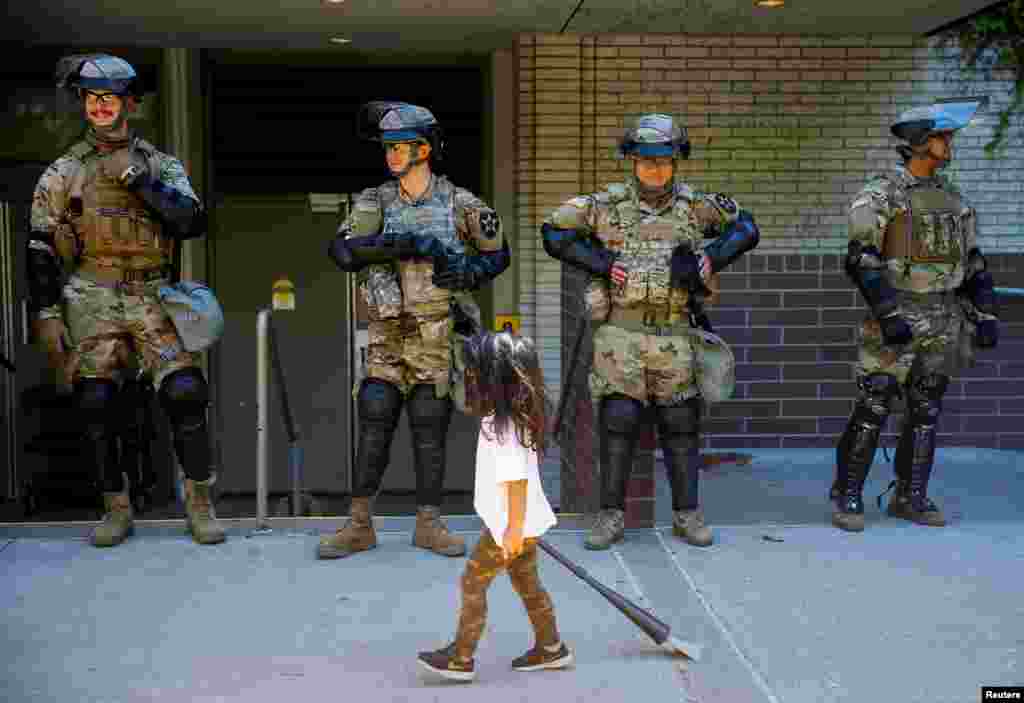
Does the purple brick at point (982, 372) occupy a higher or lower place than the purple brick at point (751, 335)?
lower

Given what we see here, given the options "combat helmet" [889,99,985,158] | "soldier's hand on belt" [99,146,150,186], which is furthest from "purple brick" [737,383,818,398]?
"soldier's hand on belt" [99,146,150,186]

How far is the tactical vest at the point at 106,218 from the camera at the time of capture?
610cm

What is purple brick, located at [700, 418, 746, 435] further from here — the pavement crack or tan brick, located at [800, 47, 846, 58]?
the pavement crack

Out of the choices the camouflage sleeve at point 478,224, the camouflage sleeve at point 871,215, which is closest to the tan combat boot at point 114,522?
the camouflage sleeve at point 478,224

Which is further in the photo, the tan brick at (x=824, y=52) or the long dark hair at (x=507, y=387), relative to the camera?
the tan brick at (x=824, y=52)

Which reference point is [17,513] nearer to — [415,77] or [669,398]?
[415,77]

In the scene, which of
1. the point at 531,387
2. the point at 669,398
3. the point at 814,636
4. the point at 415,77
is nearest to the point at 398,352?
the point at 669,398

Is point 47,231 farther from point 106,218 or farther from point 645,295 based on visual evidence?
point 645,295

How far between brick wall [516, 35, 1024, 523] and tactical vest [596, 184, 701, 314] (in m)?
3.00

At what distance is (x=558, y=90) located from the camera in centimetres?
919

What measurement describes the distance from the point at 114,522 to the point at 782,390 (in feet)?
15.4

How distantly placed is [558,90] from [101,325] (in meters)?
3.99

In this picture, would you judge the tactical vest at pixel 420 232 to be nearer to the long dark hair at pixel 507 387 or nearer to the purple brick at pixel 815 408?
the long dark hair at pixel 507 387

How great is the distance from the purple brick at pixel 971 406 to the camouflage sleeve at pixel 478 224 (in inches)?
169
